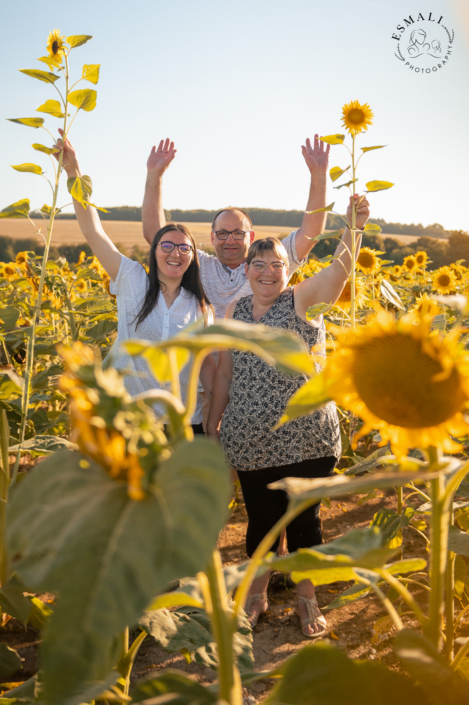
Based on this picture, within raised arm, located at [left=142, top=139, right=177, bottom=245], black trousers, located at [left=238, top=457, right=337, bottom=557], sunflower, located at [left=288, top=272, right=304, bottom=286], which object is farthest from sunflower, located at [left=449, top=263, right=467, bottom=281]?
black trousers, located at [left=238, top=457, right=337, bottom=557]

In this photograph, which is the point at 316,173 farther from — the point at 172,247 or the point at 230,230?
the point at 172,247

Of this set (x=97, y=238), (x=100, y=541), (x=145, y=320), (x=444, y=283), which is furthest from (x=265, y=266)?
(x=444, y=283)

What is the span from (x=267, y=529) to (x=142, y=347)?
211 centimetres

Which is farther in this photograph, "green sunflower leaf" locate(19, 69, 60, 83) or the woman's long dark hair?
the woman's long dark hair

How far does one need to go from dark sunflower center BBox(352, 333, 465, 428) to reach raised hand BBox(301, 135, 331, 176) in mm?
2463

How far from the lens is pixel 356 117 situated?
2709 millimetres

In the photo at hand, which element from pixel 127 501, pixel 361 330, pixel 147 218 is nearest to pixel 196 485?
pixel 127 501

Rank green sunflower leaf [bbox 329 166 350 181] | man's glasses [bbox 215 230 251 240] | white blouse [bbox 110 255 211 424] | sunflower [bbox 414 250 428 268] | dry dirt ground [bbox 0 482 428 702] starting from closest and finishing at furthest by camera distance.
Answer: dry dirt ground [bbox 0 482 428 702] < green sunflower leaf [bbox 329 166 350 181] < white blouse [bbox 110 255 211 424] < man's glasses [bbox 215 230 251 240] < sunflower [bbox 414 250 428 268]

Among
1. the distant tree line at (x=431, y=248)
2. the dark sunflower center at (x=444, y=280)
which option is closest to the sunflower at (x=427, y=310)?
the dark sunflower center at (x=444, y=280)

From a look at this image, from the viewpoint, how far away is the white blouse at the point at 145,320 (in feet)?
8.14

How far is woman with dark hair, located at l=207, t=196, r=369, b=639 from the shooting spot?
7.27ft

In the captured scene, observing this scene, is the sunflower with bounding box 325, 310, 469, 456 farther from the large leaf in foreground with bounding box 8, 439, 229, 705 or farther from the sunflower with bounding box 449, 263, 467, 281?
the sunflower with bounding box 449, 263, 467, 281

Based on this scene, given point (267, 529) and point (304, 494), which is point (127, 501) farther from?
point (267, 529)

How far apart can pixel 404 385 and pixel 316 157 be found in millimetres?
2556
